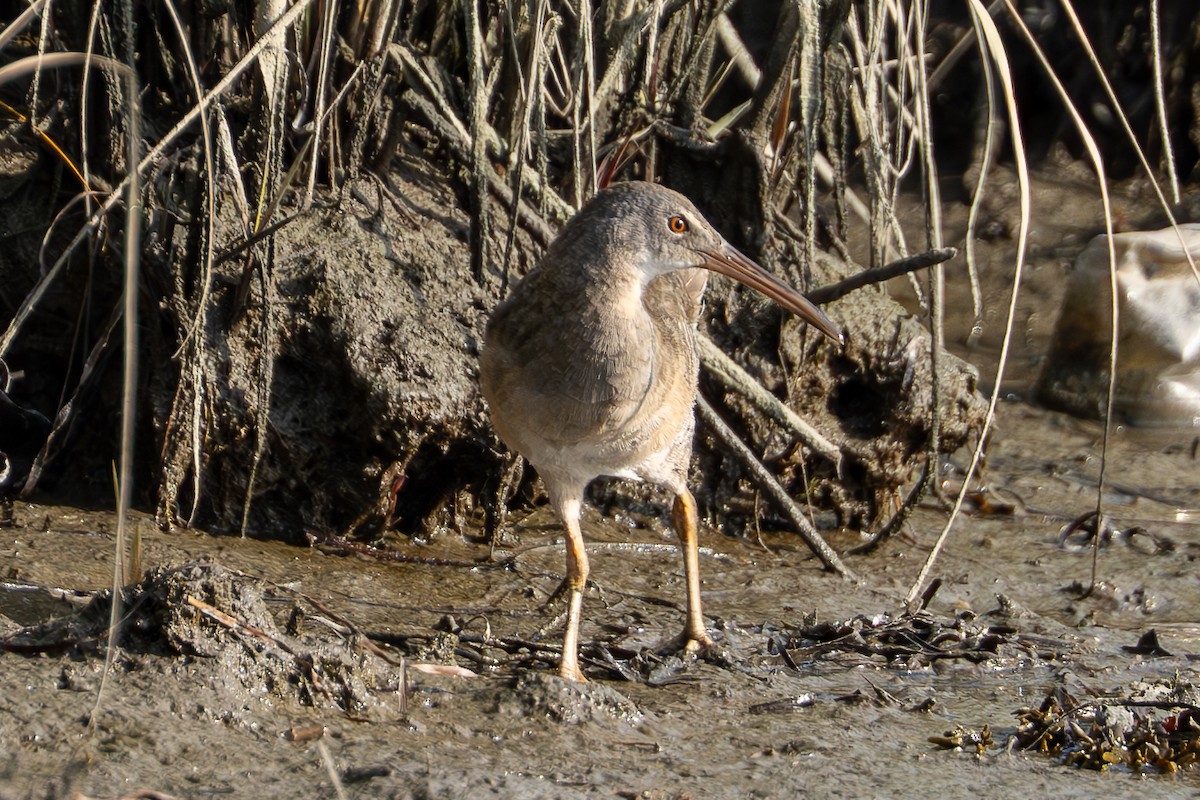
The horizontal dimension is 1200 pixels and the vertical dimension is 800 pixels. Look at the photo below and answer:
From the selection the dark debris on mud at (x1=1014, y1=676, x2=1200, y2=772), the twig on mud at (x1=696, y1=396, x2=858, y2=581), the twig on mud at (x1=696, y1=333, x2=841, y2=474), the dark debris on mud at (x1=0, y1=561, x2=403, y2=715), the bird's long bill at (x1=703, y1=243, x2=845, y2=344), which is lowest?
the dark debris on mud at (x1=1014, y1=676, x2=1200, y2=772)

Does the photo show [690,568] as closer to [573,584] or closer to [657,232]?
[573,584]

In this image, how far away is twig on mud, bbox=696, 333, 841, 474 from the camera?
5125 millimetres

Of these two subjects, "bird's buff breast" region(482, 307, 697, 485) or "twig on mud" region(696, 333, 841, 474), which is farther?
"twig on mud" region(696, 333, 841, 474)

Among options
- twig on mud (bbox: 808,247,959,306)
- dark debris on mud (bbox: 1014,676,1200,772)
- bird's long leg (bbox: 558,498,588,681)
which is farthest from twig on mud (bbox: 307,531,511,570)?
dark debris on mud (bbox: 1014,676,1200,772)

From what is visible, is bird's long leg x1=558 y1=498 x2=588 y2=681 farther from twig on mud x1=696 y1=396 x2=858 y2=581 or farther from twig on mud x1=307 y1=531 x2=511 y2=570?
twig on mud x1=696 y1=396 x2=858 y2=581

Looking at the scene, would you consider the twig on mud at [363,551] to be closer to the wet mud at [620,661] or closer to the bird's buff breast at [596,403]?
the wet mud at [620,661]

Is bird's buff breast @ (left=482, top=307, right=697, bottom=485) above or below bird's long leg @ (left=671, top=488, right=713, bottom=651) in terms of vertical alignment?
above

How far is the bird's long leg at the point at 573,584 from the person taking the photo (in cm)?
384

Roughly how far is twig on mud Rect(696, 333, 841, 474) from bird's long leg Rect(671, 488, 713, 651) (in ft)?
1.93

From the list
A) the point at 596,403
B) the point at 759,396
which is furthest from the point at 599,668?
the point at 759,396

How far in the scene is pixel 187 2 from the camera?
14.8ft

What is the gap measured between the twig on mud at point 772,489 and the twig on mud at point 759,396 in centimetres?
13

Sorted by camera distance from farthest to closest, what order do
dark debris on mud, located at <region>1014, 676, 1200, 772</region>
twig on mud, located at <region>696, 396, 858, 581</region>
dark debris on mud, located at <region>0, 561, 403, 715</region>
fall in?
1. twig on mud, located at <region>696, 396, 858, 581</region>
2. dark debris on mud, located at <region>1014, 676, 1200, 772</region>
3. dark debris on mud, located at <region>0, 561, 403, 715</region>

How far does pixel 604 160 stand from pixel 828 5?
103cm
